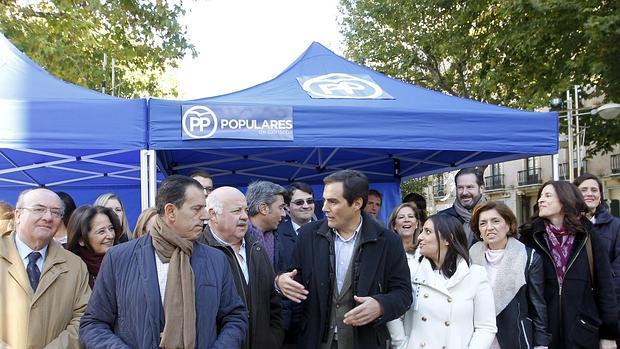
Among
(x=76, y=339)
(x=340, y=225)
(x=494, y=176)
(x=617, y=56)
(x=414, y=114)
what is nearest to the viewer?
(x=76, y=339)

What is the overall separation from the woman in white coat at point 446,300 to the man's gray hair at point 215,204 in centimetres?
118

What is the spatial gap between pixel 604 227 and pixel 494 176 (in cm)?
3761

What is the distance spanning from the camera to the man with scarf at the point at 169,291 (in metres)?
2.78

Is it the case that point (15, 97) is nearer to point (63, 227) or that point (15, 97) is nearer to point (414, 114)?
point (63, 227)

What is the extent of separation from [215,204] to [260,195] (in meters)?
0.91

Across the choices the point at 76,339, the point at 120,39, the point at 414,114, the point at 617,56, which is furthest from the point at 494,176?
the point at 76,339

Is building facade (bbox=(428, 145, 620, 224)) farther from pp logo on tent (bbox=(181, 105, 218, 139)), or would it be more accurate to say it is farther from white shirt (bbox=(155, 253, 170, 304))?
white shirt (bbox=(155, 253, 170, 304))

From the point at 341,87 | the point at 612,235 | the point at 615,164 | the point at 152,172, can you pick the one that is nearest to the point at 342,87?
the point at 341,87

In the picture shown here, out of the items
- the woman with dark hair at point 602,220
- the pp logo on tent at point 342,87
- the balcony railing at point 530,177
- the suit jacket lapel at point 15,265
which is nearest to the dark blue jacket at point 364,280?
the suit jacket lapel at point 15,265

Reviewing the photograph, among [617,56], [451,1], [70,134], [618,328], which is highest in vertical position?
[451,1]

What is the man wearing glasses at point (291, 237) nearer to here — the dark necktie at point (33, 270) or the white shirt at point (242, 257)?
the white shirt at point (242, 257)

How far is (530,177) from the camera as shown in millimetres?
37969

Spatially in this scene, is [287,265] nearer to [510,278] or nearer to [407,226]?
[407,226]

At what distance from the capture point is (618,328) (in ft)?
13.7
